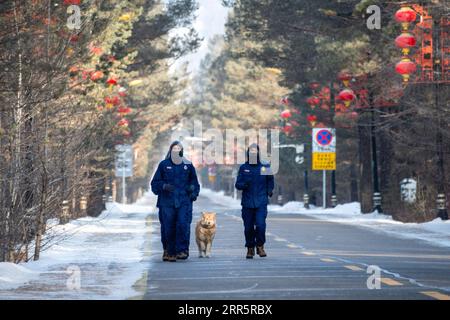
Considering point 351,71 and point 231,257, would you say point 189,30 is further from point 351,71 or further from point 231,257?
point 231,257

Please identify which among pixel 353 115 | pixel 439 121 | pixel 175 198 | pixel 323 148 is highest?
pixel 353 115

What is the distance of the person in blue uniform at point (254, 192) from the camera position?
73.0ft

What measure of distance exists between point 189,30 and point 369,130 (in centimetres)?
1055

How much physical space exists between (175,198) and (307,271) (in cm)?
367

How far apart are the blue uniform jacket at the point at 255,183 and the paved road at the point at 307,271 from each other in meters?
1.02

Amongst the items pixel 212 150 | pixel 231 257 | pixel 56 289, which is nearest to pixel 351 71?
pixel 231 257

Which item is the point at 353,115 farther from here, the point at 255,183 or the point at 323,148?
the point at 255,183

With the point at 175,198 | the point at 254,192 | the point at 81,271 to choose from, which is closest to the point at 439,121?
the point at 254,192

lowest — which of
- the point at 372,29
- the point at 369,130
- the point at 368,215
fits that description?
the point at 368,215

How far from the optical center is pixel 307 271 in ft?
62.0

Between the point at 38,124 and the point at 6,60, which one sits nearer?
the point at 6,60

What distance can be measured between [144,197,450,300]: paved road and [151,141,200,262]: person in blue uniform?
37 centimetres

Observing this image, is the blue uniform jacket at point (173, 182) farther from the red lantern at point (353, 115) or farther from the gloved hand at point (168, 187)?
the red lantern at point (353, 115)

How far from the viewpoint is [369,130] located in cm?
5153
